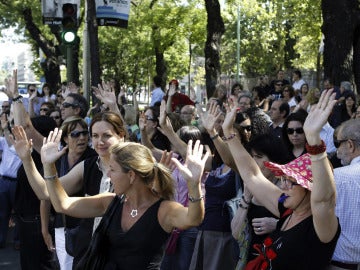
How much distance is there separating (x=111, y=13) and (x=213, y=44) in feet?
12.7

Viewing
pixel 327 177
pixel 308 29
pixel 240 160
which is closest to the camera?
pixel 327 177

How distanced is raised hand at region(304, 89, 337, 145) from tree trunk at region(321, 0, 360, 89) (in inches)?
471

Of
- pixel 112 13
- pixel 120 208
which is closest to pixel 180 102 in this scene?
pixel 112 13

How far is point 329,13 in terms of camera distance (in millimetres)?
15219

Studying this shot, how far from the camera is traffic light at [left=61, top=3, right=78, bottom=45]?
12.7 m

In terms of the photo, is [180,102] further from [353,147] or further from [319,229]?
[319,229]

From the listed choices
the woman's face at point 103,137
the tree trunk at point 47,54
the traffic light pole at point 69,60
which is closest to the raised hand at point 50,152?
the woman's face at point 103,137

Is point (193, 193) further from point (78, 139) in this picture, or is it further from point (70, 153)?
point (70, 153)

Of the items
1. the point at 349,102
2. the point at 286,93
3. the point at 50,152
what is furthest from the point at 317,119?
the point at 286,93

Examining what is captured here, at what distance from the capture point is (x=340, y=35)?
1514cm

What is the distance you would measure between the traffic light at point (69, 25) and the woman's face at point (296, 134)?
7.11 meters

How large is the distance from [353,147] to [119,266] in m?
1.98

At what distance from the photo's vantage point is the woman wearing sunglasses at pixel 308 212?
11.2 ft

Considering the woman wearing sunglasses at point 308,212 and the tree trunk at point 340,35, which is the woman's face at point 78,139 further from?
the tree trunk at point 340,35
